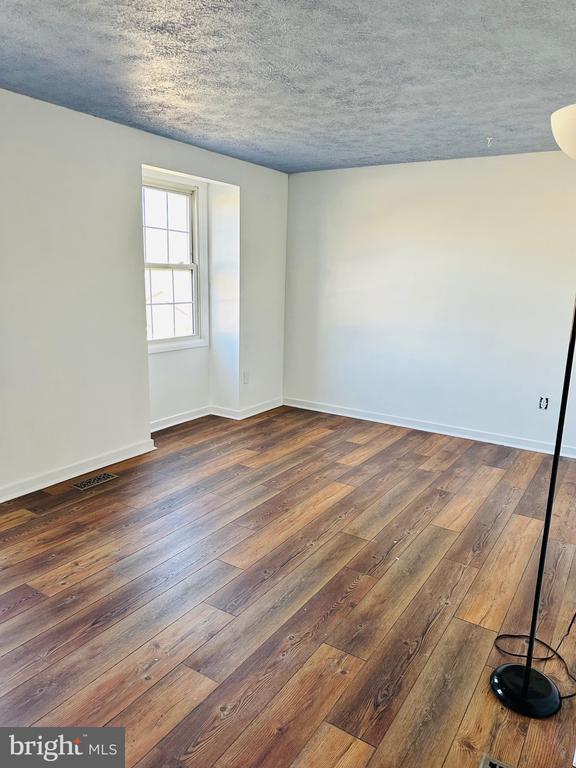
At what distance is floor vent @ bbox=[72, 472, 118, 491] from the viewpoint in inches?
137

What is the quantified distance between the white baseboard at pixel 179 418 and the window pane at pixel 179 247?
4.84ft

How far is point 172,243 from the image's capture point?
4.75 m

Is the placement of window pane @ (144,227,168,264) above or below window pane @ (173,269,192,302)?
above

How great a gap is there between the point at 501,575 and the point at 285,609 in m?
1.14

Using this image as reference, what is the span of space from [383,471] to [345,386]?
160 cm

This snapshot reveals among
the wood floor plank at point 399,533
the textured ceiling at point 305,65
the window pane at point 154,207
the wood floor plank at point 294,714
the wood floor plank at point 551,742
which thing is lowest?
the wood floor plank at point 551,742

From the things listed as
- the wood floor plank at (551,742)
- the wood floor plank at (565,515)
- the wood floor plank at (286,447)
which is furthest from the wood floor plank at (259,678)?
the wood floor plank at (286,447)

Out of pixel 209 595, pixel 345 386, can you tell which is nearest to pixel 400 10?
pixel 209 595

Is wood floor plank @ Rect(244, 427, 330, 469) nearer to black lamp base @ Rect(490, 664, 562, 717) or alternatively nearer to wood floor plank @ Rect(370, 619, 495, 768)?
wood floor plank @ Rect(370, 619, 495, 768)

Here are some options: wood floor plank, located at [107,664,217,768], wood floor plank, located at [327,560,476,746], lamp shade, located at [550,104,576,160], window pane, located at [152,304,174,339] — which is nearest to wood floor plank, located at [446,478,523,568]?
wood floor plank, located at [327,560,476,746]

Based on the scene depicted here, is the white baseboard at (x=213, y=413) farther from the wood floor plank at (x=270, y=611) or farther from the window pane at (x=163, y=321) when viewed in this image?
the wood floor plank at (x=270, y=611)

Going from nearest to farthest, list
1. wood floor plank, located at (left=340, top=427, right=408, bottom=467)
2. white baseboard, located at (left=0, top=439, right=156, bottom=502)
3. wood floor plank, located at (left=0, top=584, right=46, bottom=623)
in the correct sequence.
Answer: wood floor plank, located at (left=0, top=584, right=46, bottom=623) → white baseboard, located at (left=0, top=439, right=156, bottom=502) → wood floor plank, located at (left=340, top=427, right=408, bottom=467)

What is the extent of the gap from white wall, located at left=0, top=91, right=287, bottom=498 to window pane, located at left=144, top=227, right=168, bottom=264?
0.64 metres

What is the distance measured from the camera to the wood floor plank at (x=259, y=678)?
63.9 inches
